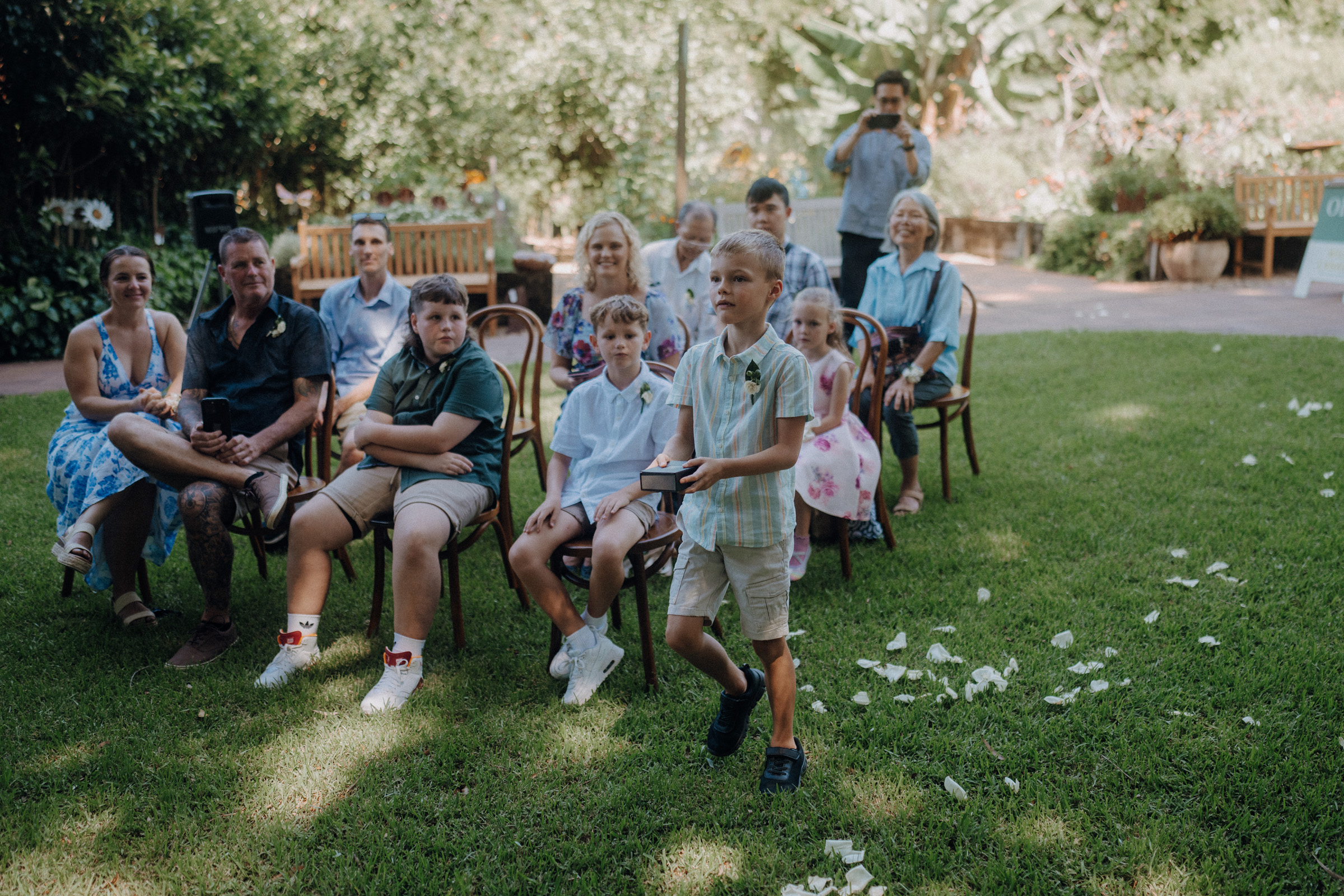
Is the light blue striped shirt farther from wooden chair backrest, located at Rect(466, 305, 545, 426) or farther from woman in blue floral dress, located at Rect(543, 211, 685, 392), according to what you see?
wooden chair backrest, located at Rect(466, 305, 545, 426)

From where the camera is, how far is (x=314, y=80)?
11203mm

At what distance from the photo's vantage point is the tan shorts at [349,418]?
414 cm

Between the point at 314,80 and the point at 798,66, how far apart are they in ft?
32.7

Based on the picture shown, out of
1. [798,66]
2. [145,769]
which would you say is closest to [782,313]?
[145,769]

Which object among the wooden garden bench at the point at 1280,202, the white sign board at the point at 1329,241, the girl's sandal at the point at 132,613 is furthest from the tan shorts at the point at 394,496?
the wooden garden bench at the point at 1280,202

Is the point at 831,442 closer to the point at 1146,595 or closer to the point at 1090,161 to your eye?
the point at 1146,595

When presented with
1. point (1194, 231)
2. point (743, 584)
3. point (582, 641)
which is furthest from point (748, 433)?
point (1194, 231)

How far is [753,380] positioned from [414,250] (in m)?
6.49

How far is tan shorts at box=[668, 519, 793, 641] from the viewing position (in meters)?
2.35

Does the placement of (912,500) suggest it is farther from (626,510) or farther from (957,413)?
(626,510)

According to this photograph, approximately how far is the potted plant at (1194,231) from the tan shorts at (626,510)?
29.2 feet

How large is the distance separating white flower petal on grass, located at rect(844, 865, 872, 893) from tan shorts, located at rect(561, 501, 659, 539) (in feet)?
3.87

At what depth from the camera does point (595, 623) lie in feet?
9.99

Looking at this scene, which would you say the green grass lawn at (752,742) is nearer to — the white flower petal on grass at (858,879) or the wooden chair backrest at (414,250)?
the white flower petal on grass at (858,879)
